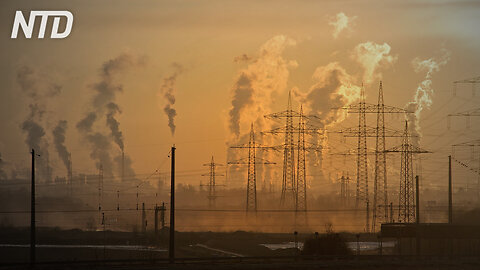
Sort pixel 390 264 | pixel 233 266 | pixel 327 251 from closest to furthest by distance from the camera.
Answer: pixel 233 266, pixel 390 264, pixel 327 251

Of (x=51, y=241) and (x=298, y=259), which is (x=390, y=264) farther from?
(x=51, y=241)

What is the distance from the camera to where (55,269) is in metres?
63.2

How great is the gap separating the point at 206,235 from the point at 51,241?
38740 millimetres

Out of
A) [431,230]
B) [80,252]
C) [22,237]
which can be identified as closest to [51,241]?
[22,237]

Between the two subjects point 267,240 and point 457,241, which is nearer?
point 457,241

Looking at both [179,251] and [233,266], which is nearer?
[233,266]

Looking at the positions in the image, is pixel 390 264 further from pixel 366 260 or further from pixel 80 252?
pixel 80 252

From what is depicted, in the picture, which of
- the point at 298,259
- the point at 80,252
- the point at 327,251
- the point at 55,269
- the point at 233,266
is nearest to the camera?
the point at 55,269

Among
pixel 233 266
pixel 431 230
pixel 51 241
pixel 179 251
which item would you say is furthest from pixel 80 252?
pixel 233 266

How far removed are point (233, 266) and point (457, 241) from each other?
4480cm

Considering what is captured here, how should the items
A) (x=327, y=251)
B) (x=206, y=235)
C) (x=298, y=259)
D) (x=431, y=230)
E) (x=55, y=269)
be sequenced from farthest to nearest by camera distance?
(x=206, y=235), (x=431, y=230), (x=327, y=251), (x=298, y=259), (x=55, y=269)

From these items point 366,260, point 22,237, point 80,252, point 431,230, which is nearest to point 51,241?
point 22,237

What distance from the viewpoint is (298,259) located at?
78312 mm

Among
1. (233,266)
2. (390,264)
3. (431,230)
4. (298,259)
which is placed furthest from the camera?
(431,230)
